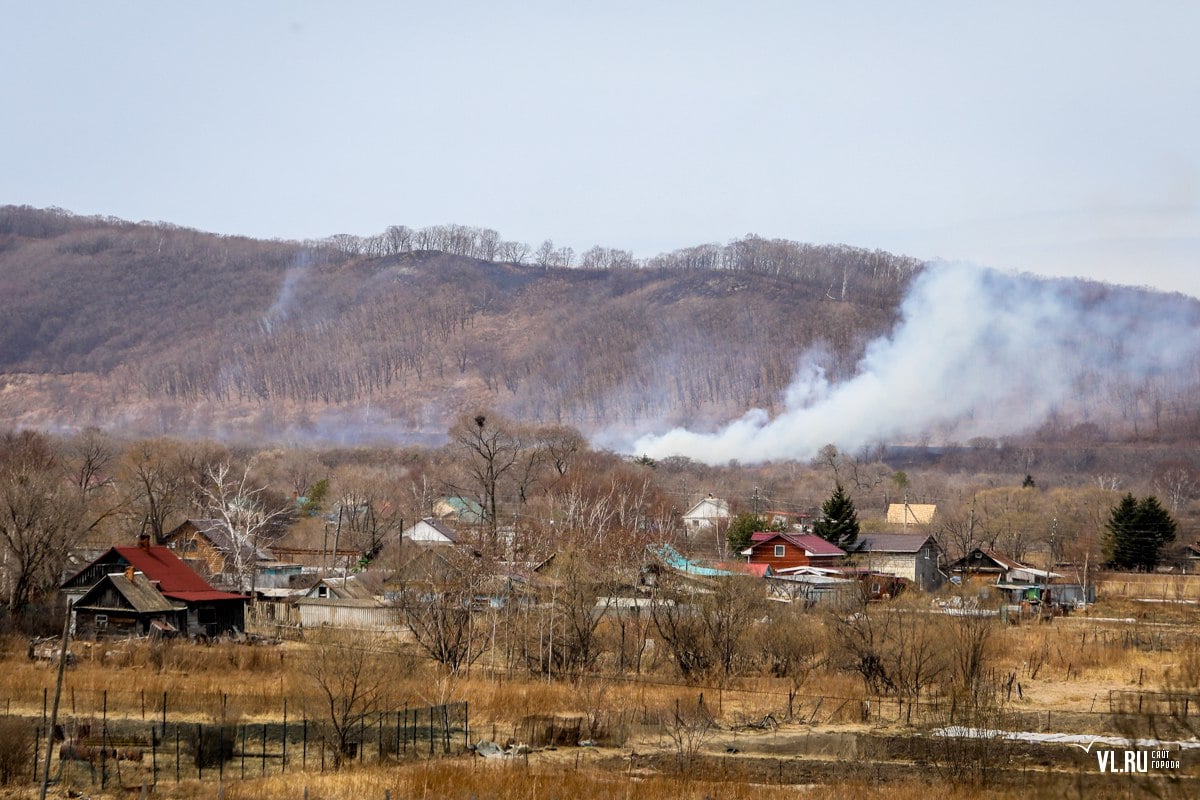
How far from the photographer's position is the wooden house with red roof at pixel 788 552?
6191cm

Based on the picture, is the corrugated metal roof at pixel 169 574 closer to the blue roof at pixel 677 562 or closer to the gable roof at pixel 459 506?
the blue roof at pixel 677 562

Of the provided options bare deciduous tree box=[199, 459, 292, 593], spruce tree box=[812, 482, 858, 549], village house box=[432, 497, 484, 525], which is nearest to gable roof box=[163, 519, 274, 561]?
bare deciduous tree box=[199, 459, 292, 593]

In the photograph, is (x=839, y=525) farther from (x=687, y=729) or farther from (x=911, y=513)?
(x=687, y=729)

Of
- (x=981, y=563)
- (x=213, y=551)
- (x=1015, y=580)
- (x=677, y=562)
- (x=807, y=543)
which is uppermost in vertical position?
(x=807, y=543)

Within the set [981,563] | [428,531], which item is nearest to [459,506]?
[428,531]

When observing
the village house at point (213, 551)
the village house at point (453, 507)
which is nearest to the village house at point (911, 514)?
the village house at point (453, 507)

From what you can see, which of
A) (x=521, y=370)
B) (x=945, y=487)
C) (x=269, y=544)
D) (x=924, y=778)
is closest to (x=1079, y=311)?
(x=521, y=370)

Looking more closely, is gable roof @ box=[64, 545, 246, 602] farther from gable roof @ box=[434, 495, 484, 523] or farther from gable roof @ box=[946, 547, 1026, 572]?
gable roof @ box=[946, 547, 1026, 572]

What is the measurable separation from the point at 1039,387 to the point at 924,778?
509 ft

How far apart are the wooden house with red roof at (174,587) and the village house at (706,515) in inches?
1560

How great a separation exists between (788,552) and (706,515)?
2185cm

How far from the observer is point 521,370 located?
190m

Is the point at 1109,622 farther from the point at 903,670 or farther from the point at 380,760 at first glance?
the point at 380,760

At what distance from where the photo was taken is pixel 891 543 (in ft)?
212
